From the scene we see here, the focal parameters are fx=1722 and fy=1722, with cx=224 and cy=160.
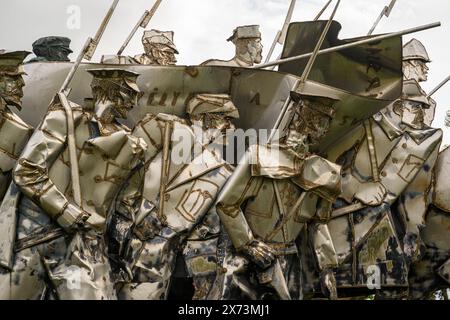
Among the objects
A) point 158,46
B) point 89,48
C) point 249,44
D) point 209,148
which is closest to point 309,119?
point 209,148

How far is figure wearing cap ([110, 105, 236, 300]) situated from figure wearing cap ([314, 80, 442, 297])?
1512mm

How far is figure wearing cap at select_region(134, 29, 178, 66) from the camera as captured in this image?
736 inches

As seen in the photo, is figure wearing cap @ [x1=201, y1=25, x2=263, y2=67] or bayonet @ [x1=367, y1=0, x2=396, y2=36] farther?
bayonet @ [x1=367, y1=0, x2=396, y2=36]

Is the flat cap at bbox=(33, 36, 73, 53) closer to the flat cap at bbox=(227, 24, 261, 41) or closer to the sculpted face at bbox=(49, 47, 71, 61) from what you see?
the sculpted face at bbox=(49, 47, 71, 61)

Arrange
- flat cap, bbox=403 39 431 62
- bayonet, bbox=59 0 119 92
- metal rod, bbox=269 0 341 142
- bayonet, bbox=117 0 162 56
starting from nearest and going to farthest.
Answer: bayonet, bbox=59 0 119 92
metal rod, bbox=269 0 341 142
bayonet, bbox=117 0 162 56
flat cap, bbox=403 39 431 62

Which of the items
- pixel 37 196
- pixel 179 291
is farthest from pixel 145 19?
pixel 37 196

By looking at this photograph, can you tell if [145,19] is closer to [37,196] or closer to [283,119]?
[283,119]

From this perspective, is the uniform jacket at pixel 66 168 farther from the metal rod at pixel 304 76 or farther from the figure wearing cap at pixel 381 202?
the figure wearing cap at pixel 381 202

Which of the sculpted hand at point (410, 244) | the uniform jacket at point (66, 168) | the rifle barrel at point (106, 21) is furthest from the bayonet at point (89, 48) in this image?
the sculpted hand at point (410, 244)

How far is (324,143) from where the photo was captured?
655 inches

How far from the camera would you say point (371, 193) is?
1689cm

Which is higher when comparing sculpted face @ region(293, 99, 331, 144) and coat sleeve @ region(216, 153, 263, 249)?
sculpted face @ region(293, 99, 331, 144)

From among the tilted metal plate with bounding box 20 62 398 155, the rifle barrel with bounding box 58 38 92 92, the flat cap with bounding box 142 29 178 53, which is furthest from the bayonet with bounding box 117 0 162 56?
the rifle barrel with bounding box 58 38 92 92

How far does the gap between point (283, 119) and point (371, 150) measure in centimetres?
144
